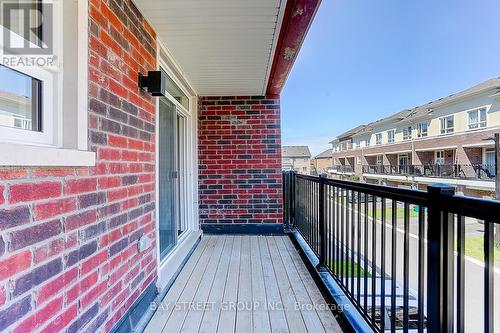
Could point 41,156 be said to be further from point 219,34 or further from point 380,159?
point 380,159

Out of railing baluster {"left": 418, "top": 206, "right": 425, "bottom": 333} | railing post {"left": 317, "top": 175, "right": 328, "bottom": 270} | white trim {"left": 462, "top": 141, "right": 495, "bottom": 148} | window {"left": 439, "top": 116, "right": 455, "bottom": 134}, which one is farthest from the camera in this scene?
window {"left": 439, "top": 116, "right": 455, "bottom": 134}

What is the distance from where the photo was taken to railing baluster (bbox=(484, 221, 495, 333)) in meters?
0.81

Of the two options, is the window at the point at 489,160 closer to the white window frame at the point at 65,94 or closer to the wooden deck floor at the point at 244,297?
the wooden deck floor at the point at 244,297

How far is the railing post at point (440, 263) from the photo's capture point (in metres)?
0.99

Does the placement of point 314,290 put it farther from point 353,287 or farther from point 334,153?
point 334,153

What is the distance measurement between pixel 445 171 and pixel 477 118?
3.56m

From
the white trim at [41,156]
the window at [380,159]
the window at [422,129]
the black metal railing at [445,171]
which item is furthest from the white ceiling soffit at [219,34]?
the window at [380,159]

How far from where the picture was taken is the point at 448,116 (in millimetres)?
17578

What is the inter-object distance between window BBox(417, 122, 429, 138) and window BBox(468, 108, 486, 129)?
4373 mm

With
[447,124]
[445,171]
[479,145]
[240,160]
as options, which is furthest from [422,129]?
[240,160]

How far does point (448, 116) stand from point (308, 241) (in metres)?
18.8

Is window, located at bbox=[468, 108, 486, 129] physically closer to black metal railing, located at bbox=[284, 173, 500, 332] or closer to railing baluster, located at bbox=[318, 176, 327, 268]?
railing baluster, located at bbox=[318, 176, 327, 268]

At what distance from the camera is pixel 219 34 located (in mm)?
2557

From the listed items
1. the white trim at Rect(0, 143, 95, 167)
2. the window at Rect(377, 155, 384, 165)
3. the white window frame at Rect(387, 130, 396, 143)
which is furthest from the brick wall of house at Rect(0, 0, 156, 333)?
the window at Rect(377, 155, 384, 165)
